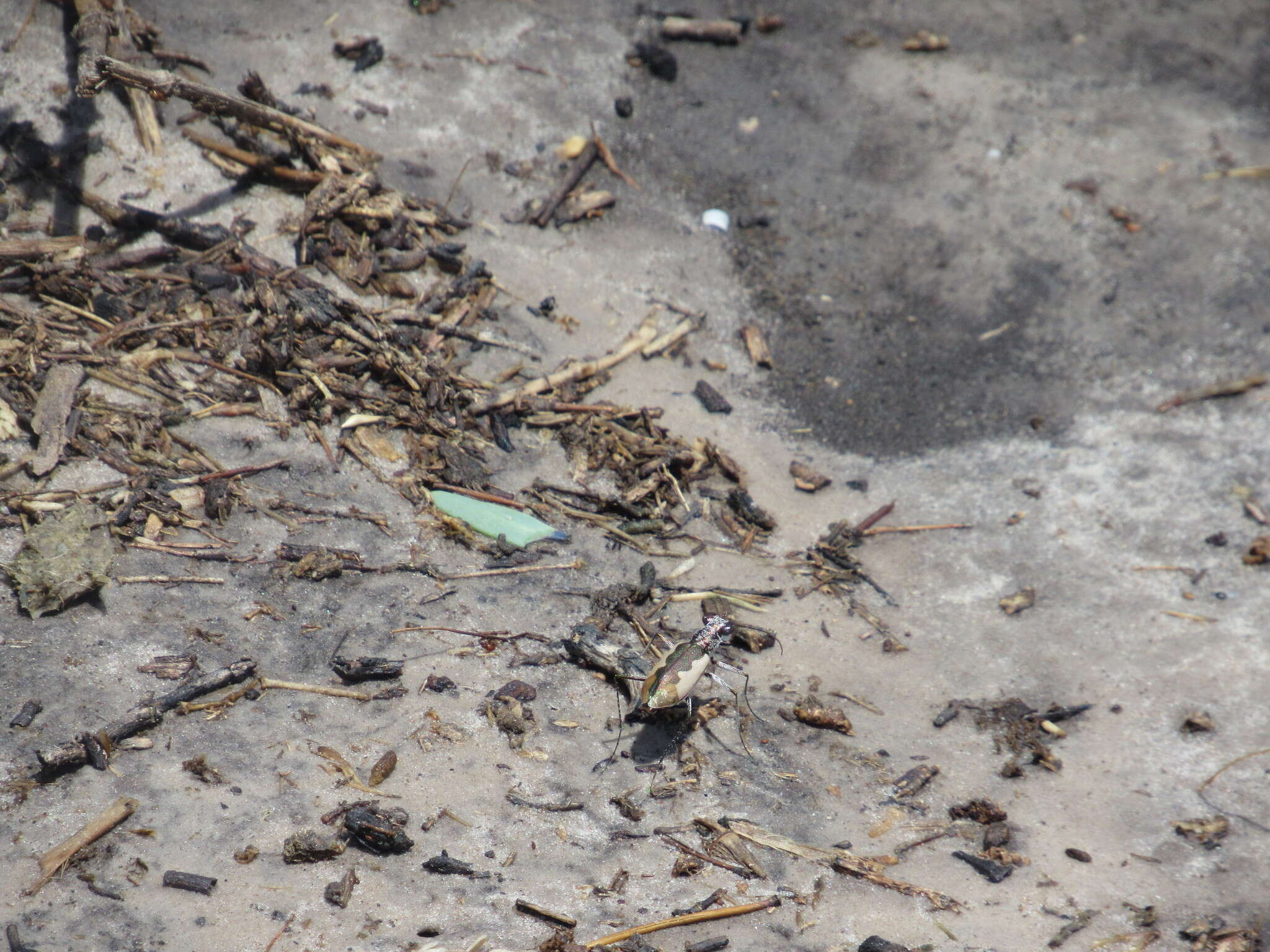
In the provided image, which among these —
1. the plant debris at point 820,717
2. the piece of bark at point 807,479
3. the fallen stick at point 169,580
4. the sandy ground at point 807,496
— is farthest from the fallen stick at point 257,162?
the plant debris at point 820,717

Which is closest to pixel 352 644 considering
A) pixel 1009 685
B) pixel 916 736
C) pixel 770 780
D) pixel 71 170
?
pixel 770 780

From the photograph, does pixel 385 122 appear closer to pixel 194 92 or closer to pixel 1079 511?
pixel 194 92

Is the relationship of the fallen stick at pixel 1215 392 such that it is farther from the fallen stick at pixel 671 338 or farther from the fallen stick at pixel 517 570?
the fallen stick at pixel 517 570

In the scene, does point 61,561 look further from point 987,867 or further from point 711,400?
point 987,867

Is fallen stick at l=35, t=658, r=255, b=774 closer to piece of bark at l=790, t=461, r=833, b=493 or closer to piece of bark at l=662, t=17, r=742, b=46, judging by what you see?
piece of bark at l=790, t=461, r=833, b=493

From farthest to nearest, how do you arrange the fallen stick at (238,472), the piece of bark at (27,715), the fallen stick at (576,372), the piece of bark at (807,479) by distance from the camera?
the piece of bark at (807,479) → the fallen stick at (576,372) → the fallen stick at (238,472) → the piece of bark at (27,715)

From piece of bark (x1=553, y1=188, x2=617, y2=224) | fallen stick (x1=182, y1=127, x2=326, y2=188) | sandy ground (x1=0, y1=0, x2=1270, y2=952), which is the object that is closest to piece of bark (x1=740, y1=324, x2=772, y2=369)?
sandy ground (x1=0, y1=0, x2=1270, y2=952)
